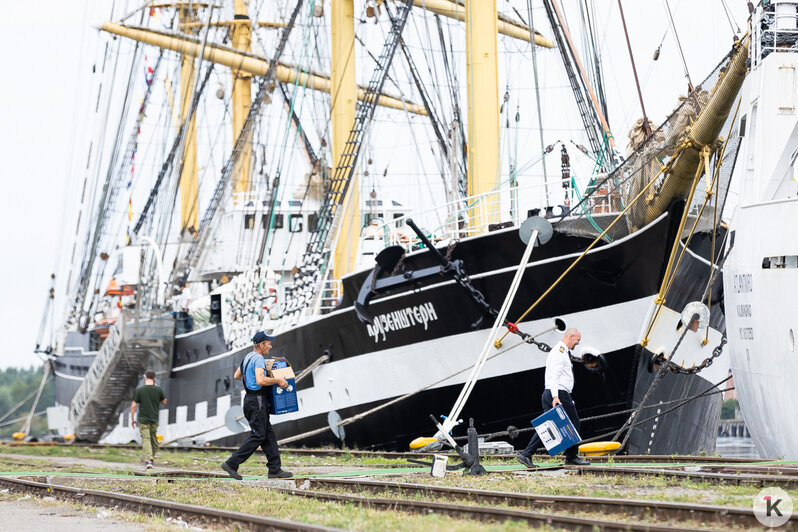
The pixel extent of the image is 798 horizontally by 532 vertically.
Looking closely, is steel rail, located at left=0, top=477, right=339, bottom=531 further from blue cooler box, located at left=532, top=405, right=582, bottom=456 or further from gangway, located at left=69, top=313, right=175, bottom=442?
gangway, located at left=69, top=313, right=175, bottom=442

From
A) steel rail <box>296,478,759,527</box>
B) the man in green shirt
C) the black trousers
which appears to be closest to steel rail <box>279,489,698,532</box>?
steel rail <box>296,478,759,527</box>

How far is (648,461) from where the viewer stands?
42.2ft

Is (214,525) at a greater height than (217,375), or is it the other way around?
(217,375)

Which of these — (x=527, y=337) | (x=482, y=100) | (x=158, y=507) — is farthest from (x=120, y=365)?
(x=158, y=507)

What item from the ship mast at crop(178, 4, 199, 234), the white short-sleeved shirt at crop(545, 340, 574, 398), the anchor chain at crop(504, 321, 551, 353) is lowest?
the white short-sleeved shirt at crop(545, 340, 574, 398)

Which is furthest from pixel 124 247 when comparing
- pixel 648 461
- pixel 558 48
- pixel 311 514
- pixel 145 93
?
pixel 311 514

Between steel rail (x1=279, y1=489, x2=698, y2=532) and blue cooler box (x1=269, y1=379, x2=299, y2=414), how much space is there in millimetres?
1833

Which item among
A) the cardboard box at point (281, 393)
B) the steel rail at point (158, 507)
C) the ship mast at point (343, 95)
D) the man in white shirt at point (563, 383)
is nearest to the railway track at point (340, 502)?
the steel rail at point (158, 507)

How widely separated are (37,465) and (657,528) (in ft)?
41.5

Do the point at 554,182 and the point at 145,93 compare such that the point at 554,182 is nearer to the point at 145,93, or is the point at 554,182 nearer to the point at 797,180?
the point at 797,180

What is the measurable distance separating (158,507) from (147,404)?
761 cm

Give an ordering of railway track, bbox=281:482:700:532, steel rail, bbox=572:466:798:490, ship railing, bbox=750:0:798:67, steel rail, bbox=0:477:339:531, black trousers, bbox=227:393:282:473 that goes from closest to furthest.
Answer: railway track, bbox=281:482:700:532 → steel rail, bbox=0:477:339:531 → steel rail, bbox=572:466:798:490 → black trousers, bbox=227:393:282:473 → ship railing, bbox=750:0:798:67

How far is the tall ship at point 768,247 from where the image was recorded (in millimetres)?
11844

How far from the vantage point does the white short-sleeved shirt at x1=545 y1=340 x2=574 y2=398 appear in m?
A: 11.8
